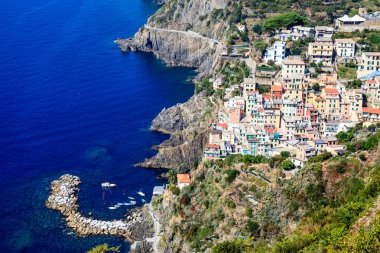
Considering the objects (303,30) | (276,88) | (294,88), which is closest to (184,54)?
(303,30)

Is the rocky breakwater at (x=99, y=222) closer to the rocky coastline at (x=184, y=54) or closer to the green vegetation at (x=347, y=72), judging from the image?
the rocky coastline at (x=184, y=54)

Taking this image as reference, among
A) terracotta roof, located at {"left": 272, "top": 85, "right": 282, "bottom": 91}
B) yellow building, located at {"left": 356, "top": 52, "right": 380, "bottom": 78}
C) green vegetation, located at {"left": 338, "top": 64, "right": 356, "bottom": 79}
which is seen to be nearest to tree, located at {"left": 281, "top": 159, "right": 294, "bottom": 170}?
terracotta roof, located at {"left": 272, "top": 85, "right": 282, "bottom": 91}

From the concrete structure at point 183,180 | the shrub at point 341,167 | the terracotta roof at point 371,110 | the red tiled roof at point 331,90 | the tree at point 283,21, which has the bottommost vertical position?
the concrete structure at point 183,180

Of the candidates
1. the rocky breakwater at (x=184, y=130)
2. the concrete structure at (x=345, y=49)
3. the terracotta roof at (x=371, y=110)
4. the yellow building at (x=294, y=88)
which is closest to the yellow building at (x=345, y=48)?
the concrete structure at (x=345, y=49)

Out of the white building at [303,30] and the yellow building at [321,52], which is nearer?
the yellow building at [321,52]

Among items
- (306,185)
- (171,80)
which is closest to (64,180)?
(306,185)

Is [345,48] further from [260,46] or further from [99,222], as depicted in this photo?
[99,222]

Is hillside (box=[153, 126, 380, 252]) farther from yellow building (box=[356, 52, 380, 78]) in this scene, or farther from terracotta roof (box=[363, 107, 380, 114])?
yellow building (box=[356, 52, 380, 78])
